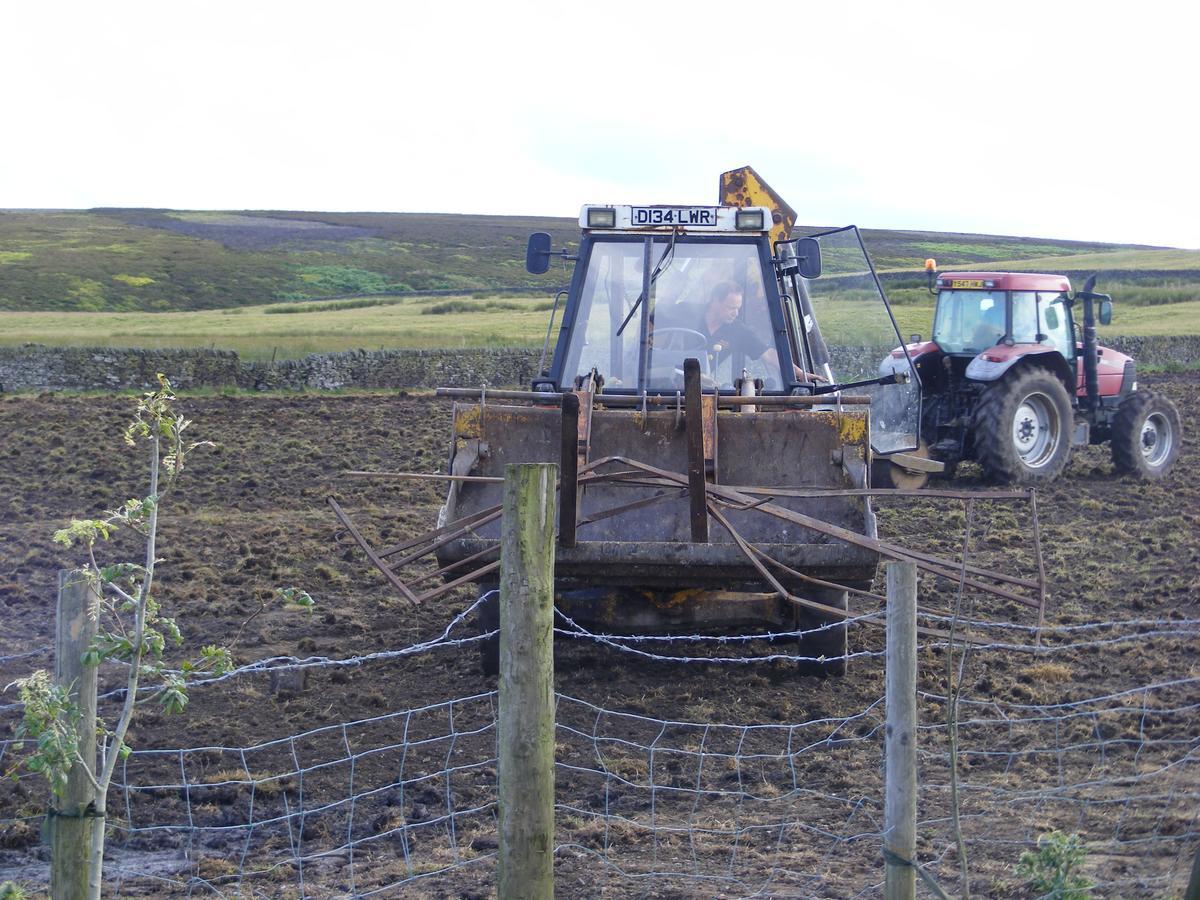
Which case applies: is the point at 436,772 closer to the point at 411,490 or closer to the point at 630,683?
the point at 630,683

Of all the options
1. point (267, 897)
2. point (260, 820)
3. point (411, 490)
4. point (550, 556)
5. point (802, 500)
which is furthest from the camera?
point (411, 490)

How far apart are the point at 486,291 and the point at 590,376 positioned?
46859 millimetres

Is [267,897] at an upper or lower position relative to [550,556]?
lower

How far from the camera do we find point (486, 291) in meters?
53.8

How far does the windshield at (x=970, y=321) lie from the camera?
13547 millimetres

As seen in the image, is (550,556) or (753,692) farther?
(753,692)

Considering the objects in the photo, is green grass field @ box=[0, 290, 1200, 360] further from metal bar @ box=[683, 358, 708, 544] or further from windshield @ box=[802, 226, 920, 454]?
metal bar @ box=[683, 358, 708, 544]

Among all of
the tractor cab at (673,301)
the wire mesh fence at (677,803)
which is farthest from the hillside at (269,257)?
the wire mesh fence at (677,803)

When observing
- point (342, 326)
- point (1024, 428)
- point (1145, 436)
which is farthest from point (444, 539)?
point (342, 326)

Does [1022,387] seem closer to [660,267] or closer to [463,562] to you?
[660,267]

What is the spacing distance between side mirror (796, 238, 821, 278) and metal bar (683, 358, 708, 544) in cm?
205

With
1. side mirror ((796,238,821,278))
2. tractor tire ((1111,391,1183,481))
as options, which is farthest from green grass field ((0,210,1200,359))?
tractor tire ((1111,391,1183,481))

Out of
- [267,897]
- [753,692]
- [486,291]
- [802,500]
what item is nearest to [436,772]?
[267,897]

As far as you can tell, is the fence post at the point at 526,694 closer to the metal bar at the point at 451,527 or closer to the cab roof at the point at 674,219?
the metal bar at the point at 451,527
